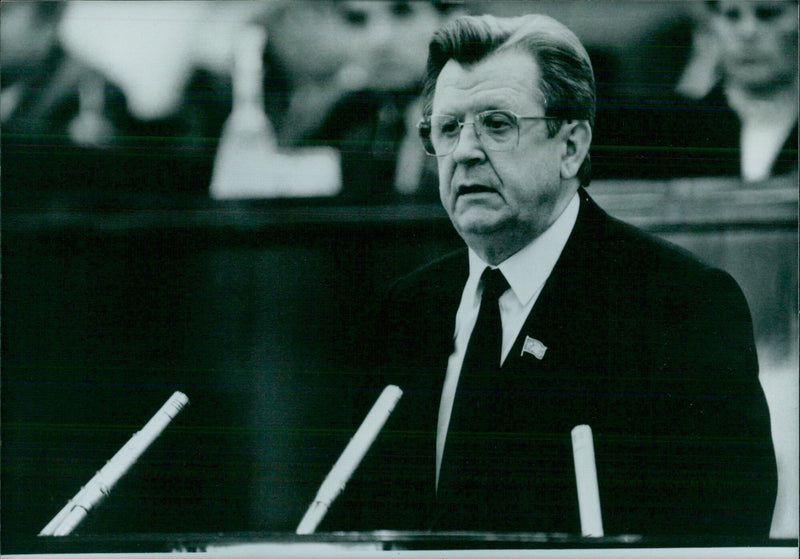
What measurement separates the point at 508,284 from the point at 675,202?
67 centimetres

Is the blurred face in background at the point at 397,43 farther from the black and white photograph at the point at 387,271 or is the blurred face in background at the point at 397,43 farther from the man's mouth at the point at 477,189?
the man's mouth at the point at 477,189

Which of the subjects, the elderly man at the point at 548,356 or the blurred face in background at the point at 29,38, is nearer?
the elderly man at the point at 548,356

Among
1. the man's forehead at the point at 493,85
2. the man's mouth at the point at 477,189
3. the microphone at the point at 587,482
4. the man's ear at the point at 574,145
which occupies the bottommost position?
the microphone at the point at 587,482

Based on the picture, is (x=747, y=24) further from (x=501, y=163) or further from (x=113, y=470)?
(x=113, y=470)

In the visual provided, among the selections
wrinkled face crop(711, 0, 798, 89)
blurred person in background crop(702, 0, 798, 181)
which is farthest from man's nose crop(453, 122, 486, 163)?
wrinkled face crop(711, 0, 798, 89)

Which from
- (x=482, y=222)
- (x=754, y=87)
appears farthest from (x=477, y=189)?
(x=754, y=87)

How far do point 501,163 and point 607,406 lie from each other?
93 cm

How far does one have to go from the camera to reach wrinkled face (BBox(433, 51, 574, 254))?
2.92 meters

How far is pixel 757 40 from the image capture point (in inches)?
119

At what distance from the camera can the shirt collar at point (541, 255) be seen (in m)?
2.99

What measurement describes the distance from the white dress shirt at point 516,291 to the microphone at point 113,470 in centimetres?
93

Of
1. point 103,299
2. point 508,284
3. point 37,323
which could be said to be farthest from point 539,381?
point 37,323

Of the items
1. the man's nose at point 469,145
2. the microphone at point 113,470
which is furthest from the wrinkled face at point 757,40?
the microphone at point 113,470

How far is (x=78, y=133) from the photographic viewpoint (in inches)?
120
